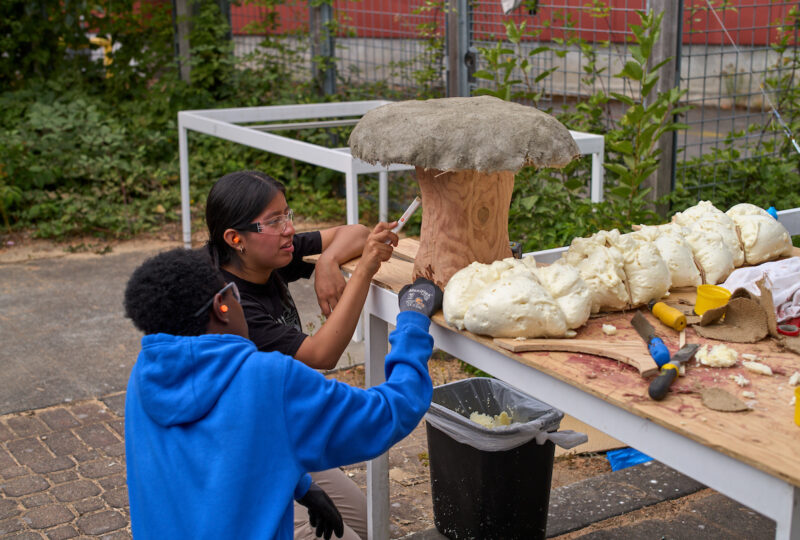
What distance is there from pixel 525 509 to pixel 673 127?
1948 millimetres

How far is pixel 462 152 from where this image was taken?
2104 mm

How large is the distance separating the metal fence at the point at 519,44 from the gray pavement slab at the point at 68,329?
2.06 m

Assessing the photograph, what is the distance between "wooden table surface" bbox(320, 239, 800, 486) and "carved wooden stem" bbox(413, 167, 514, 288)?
22 centimetres

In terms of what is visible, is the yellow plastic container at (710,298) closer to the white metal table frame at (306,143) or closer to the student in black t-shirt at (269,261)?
the student in black t-shirt at (269,261)

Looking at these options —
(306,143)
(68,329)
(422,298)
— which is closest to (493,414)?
(422,298)

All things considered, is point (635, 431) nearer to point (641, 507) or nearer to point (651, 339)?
point (651, 339)

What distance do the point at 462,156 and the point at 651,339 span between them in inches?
24.7

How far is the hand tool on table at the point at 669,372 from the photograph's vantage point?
1712 mm

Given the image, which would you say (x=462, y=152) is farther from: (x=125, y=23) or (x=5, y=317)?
(x=125, y=23)

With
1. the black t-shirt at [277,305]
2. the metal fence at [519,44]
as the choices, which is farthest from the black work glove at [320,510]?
the metal fence at [519,44]

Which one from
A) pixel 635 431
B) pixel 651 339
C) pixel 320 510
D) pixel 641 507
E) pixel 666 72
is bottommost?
pixel 641 507

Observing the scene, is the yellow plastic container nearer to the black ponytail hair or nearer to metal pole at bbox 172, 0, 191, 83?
the black ponytail hair

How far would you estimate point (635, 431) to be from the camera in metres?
1.73

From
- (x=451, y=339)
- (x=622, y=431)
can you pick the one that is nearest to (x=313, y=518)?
(x=451, y=339)
